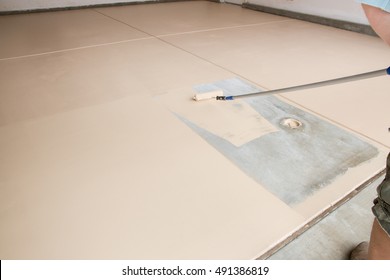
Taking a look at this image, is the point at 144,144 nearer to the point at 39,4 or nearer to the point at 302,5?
the point at 302,5

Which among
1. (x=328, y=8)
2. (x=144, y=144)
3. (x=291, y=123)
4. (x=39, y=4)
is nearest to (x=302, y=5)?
(x=328, y=8)

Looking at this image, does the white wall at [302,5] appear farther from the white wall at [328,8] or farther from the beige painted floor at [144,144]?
the beige painted floor at [144,144]

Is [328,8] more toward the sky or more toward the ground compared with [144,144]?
more toward the sky

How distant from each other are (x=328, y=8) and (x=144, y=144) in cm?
311

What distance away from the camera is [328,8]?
3221mm

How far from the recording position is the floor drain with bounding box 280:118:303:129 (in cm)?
137

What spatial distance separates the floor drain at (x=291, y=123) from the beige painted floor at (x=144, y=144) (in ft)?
0.55

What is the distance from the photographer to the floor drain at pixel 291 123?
4.49ft

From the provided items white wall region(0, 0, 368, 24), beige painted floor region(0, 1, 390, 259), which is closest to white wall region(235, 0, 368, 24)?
white wall region(0, 0, 368, 24)

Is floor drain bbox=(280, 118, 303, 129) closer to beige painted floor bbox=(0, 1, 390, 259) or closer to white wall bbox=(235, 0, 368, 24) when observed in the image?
beige painted floor bbox=(0, 1, 390, 259)

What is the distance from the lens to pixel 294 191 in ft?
3.29

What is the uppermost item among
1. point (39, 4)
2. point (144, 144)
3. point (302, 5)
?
point (302, 5)

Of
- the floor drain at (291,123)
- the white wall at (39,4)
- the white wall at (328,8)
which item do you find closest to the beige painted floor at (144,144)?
the floor drain at (291,123)

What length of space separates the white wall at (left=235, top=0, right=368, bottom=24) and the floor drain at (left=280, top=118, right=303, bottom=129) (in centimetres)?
225
